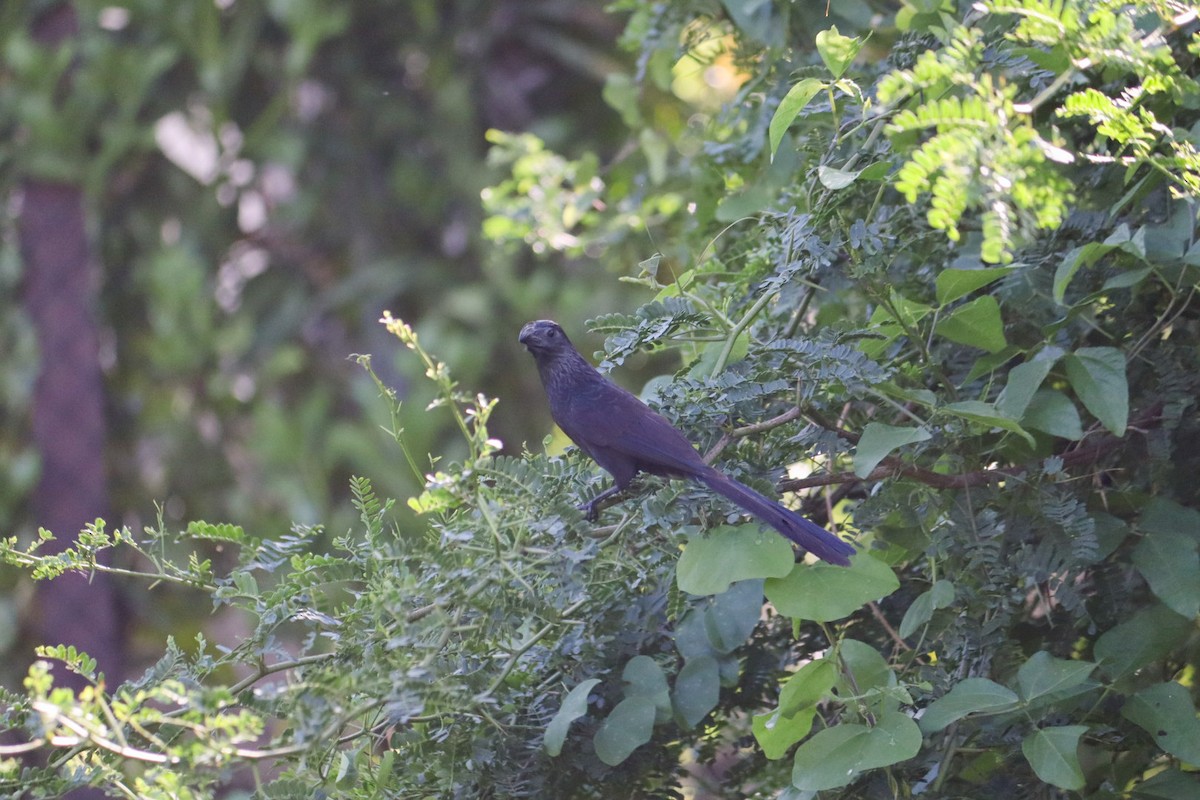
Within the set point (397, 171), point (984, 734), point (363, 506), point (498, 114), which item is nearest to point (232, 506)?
point (397, 171)

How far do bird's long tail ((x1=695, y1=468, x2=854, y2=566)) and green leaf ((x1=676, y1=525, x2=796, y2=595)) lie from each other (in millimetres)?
34

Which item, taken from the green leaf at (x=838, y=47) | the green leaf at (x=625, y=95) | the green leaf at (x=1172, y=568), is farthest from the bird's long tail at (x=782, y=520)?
the green leaf at (x=625, y=95)

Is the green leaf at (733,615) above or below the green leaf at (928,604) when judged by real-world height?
below

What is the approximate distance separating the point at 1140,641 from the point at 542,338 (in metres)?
1.10

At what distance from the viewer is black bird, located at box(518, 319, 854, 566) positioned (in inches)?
46.9

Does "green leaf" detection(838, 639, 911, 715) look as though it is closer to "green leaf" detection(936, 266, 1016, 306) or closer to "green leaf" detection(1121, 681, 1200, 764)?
"green leaf" detection(1121, 681, 1200, 764)

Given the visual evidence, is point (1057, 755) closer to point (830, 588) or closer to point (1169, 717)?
point (1169, 717)

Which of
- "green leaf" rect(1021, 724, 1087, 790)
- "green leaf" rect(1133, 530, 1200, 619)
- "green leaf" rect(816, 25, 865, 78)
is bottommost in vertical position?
"green leaf" rect(1021, 724, 1087, 790)

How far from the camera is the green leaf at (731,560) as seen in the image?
1.11 metres

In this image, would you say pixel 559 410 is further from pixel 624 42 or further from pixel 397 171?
pixel 397 171

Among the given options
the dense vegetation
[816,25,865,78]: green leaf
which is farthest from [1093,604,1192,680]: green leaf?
[816,25,865,78]: green leaf

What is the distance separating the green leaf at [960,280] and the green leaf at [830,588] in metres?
0.30

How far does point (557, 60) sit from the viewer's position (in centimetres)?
425

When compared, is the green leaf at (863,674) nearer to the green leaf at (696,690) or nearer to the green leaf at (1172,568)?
the green leaf at (696,690)
